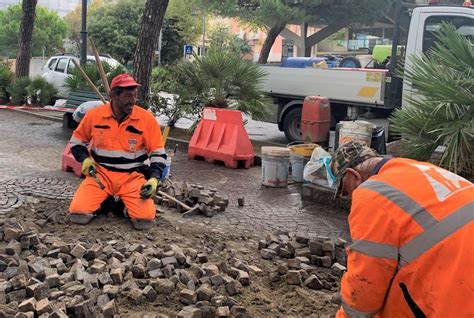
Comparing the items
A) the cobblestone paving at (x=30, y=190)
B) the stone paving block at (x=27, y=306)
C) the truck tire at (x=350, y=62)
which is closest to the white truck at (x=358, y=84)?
the truck tire at (x=350, y=62)

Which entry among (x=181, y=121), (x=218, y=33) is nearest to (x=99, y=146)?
(x=181, y=121)

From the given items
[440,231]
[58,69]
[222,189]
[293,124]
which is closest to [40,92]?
[58,69]

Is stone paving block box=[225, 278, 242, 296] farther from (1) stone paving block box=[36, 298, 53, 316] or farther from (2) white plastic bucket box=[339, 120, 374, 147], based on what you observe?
(2) white plastic bucket box=[339, 120, 374, 147]

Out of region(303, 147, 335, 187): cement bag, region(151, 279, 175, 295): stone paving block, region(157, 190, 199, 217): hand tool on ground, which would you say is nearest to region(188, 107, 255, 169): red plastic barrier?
region(303, 147, 335, 187): cement bag

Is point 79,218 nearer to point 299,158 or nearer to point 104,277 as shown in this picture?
point 104,277

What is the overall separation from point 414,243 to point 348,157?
525mm

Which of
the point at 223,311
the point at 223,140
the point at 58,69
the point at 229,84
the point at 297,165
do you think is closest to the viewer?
the point at 223,311

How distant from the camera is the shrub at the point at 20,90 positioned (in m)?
18.6

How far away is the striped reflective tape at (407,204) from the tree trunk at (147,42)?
10626 millimetres

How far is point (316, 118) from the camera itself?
10703 millimetres

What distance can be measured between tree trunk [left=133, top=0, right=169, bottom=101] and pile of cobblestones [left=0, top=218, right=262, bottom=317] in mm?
7707

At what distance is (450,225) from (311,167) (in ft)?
18.6

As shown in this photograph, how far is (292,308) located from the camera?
164 inches

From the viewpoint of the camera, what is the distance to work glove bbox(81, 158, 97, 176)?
6184 mm
